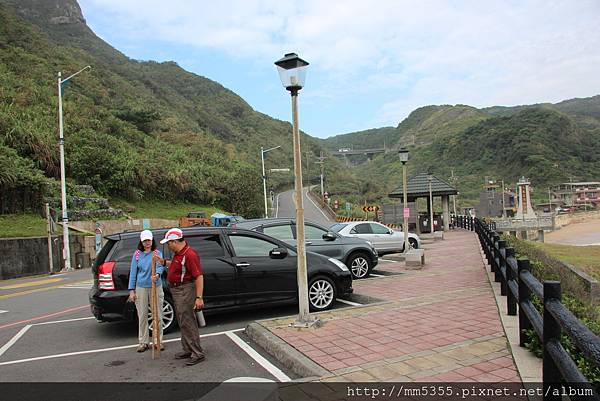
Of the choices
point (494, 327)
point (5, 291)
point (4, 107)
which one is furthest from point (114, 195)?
point (494, 327)

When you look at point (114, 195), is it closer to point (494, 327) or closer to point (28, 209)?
point (28, 209)

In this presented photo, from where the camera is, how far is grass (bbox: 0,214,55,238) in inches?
881

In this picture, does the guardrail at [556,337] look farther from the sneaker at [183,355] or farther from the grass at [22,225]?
the grass at [22,225]

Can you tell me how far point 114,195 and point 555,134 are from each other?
335ft

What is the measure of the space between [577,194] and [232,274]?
12656 cm

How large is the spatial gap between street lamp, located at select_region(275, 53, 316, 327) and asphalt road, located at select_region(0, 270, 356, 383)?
33.7 inches

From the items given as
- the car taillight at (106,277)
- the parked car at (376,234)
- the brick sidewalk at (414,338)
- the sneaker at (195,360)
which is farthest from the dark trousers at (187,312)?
the parked car at (376,234)

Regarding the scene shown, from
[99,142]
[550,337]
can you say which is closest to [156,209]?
[99,142]

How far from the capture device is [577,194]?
114812 mm

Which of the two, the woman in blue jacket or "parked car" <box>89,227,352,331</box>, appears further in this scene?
"parked car" <box>89,227,352,331</box>

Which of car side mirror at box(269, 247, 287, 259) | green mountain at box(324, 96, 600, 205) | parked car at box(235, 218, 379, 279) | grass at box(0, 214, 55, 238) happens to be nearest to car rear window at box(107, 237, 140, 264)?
car side mirror at box(269, 247, 287, 259)

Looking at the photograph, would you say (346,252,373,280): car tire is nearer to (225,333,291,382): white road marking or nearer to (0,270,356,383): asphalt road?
A: (0,270,356,383): asphalt road

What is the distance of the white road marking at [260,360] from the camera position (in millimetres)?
5217

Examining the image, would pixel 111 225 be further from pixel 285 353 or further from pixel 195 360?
pixel 285 353
